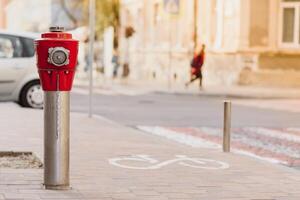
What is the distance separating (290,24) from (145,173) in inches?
994

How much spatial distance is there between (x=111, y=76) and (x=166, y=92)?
1028 cm

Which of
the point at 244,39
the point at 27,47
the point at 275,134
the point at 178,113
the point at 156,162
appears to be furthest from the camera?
the point at 244,39

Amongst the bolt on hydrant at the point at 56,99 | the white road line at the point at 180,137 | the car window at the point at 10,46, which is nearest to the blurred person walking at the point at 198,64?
the car window at the point at 10,46

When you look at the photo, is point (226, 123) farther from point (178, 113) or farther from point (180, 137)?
point (178, 113)

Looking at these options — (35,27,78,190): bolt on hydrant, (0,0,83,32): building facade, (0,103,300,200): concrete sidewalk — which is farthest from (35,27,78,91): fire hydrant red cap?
(0,0,83,32): building facade

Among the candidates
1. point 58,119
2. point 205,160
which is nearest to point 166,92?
point 205,160

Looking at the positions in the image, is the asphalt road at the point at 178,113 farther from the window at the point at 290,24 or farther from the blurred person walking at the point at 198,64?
the window at the point at 290,24

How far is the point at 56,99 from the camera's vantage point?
739 centimetres

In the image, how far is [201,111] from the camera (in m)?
20.5

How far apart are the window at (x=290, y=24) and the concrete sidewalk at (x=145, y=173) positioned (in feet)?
68.7

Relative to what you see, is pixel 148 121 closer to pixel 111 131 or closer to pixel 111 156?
pixel 111 131

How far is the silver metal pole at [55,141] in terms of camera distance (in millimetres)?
7383

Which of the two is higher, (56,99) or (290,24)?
(290,24)

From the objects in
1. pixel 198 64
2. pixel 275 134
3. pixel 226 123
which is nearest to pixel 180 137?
pixel 275 134
